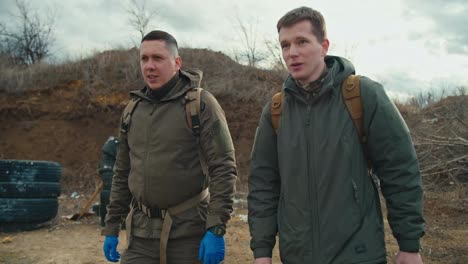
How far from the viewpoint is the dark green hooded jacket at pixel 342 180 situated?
76.4 inches

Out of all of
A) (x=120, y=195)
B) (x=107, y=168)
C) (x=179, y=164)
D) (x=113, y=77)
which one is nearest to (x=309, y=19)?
(x=179, y=164)

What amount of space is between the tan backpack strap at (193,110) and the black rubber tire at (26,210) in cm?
605

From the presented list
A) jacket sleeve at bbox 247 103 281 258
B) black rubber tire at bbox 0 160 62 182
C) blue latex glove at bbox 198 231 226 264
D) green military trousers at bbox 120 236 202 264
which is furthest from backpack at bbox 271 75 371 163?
black rubber tire at bbox 0 160 62 182

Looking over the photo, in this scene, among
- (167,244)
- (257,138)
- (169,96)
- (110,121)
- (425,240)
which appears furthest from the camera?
(110,121)

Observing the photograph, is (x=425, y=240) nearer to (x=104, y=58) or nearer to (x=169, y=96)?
(x=169, y=96)

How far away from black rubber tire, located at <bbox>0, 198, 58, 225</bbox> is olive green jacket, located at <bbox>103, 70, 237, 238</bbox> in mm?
5682

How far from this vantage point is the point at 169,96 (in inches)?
116

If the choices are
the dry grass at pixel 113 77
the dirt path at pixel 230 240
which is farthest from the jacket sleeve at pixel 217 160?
the dry grass at pixel 113 77

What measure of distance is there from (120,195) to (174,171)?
0.69 metres

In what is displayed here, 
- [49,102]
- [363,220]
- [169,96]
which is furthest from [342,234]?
[49,102]

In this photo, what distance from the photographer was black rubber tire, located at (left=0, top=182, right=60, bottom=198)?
24.8 ft

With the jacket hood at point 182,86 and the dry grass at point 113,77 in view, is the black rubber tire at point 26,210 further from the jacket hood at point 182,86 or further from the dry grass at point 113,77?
the dry grass at point 113,77

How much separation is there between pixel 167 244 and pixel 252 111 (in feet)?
37.8

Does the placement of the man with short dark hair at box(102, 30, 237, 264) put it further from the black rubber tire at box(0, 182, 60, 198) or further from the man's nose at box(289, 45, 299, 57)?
the black rubber tire at box(0, 182, 60, 198)
